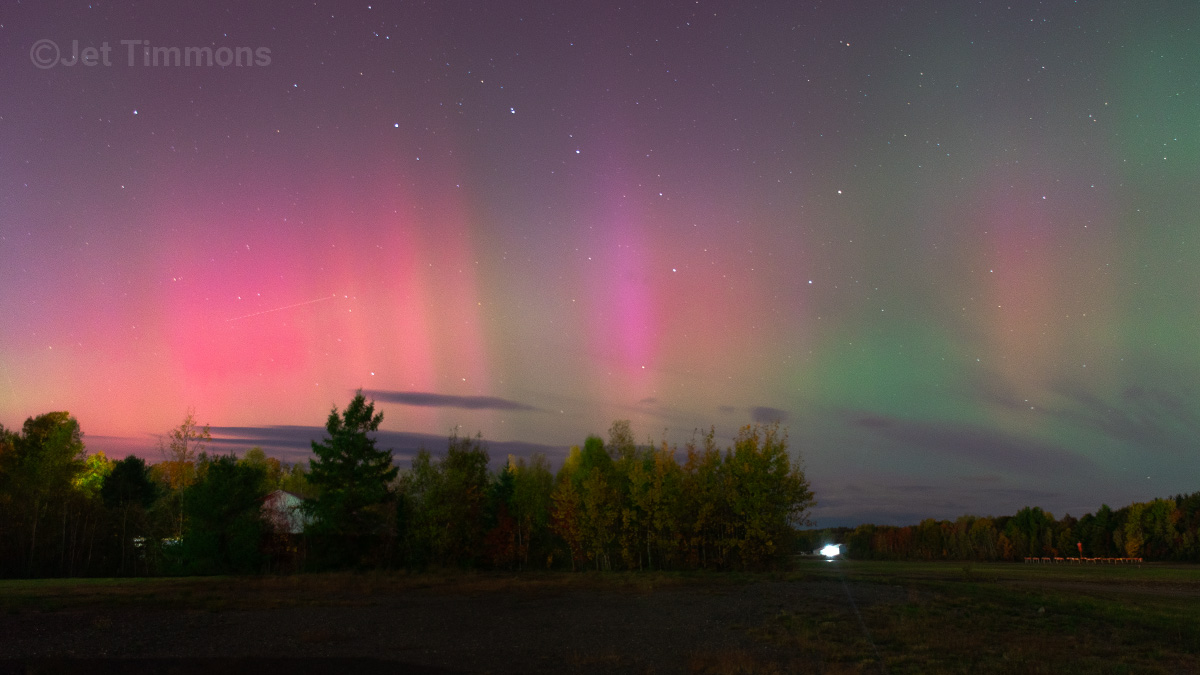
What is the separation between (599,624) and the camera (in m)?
20.3

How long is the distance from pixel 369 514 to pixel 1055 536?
129 meters

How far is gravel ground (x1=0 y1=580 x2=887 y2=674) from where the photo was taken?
14.1 m

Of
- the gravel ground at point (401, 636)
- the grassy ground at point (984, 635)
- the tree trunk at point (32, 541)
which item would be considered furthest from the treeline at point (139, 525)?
the grassy ground at point (984, 635)

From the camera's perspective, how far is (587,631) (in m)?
18.9

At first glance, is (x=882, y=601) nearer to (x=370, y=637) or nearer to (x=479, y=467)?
(x=370, y=637)

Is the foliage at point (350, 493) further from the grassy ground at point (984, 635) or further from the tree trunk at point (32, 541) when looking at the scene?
the grassy ground at point (984, 635)

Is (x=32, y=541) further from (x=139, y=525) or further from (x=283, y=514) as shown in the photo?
(x=283, y=514)

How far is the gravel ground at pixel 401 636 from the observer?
46.3 feet

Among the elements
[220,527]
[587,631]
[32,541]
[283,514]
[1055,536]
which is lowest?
[1055,536]

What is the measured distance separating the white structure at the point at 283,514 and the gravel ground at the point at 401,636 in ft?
83.5

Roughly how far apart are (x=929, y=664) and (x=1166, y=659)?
227 inches

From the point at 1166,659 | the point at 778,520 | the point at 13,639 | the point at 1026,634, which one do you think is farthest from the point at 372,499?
the point at 1166,659

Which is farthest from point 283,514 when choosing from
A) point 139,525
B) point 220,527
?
point 139,525

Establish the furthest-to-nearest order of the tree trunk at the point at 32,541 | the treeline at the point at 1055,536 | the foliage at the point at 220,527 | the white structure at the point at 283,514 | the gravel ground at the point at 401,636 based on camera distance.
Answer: the treeline at the point at 1055,536 < the white structure at the point at 283,514 < the foliage at the point at 220,527 < the tree trunk at the point at 32,541 < the gravel ground at the point at 401,636
